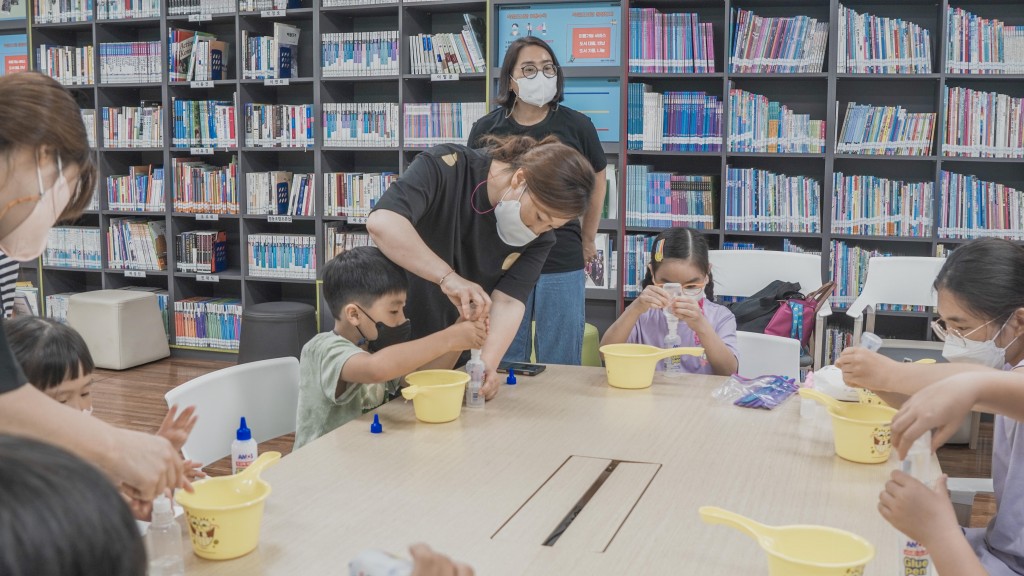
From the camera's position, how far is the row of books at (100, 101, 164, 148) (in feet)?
19.4

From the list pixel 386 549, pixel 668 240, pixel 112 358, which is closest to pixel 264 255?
pixel 112 358

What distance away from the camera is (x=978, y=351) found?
77.3 inches

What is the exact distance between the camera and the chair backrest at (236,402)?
2018mm

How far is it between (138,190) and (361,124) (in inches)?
68.3

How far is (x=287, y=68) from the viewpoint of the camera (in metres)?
5.59

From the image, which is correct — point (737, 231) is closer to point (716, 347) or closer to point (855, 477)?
point (716, 347)

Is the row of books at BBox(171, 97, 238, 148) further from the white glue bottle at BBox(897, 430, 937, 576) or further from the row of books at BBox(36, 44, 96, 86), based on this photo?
the white glue bottle at BBox(897, 430, 937, 576)

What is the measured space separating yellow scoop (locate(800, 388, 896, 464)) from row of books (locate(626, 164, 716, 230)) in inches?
118

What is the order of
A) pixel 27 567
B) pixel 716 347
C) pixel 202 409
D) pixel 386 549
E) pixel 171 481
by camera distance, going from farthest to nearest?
pixel 716 347 < pixel 202 409 < pixel 386 549 < pixel 171 481 < pixel 27 567

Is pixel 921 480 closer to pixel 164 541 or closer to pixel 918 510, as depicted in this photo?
pixel 918 510

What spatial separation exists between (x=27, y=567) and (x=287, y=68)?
5.41m

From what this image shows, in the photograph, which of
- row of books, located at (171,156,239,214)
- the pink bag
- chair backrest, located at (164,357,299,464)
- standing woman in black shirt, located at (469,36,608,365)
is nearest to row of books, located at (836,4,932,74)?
the pink bag

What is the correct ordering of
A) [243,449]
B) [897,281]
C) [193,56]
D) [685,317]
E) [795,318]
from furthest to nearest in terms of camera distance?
[193,56]
[897,281]
[795,318]
[685,317]
[243,449]

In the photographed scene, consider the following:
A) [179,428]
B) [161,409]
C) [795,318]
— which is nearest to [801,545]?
[179,428]
